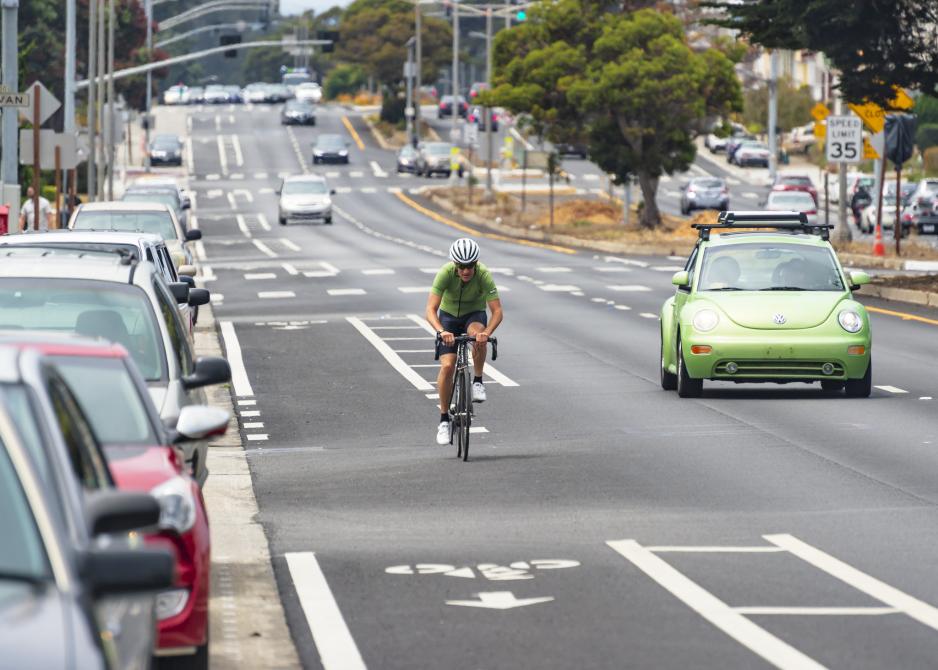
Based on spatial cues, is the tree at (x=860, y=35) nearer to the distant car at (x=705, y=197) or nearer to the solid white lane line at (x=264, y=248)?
the solid white lane line at (x=264, y=248)

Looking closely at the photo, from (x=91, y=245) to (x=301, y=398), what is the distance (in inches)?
144

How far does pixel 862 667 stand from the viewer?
8609mm

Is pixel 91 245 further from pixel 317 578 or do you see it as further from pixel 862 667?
pixel 862 667

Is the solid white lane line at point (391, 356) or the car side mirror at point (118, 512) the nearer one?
the car side mirror at point (118, 512)

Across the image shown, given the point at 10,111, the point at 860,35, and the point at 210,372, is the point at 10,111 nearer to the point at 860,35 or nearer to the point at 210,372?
the point at 860,35

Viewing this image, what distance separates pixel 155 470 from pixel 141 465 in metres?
0.08

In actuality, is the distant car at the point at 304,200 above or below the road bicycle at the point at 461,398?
below

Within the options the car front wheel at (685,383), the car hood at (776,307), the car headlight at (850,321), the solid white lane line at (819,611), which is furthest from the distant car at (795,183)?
the solid white lane line at (819,611)

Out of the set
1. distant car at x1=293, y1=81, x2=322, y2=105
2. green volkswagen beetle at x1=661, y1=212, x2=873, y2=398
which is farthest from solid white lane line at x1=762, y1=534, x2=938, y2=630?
distant car at x1=293, y1=81, x2=322, y2=105

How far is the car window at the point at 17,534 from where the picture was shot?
538 centimetres

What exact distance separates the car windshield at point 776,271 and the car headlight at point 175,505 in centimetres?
1377

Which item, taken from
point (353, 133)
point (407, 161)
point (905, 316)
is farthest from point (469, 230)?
point (353, 133)

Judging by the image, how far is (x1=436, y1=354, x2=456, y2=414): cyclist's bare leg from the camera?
16719 mm

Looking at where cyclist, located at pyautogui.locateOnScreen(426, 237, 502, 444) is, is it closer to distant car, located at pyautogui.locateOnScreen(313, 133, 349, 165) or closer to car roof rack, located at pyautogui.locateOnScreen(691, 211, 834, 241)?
car roof rack, located at pyautogui.locateOnScreen(691, 211, 834, 241)
